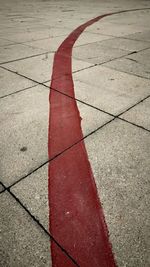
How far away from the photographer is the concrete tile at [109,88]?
2.67m

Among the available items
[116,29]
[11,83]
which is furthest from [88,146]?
[116,29]

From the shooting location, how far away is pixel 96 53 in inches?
175

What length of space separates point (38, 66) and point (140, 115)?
2.14m

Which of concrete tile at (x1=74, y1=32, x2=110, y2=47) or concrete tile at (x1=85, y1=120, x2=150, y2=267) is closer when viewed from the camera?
concrete tile at (x1=85, y1=120, x2=150, y2=267)

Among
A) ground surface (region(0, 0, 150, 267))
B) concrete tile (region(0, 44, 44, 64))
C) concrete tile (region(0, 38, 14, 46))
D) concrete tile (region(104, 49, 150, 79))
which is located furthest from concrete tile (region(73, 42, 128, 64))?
concrete tile (region(0, 38, 14, 46))

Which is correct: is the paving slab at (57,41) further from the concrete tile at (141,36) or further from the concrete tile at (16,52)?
the concrete tile at (141,36)

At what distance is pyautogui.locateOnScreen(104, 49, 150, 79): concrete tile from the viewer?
3596 millimetres

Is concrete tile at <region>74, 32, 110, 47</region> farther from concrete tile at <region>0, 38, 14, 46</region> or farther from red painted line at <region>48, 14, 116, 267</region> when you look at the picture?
red painted line at <region>48, 14, 116, 267</region>

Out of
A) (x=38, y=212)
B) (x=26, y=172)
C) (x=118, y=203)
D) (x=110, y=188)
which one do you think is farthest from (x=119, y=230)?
(x=26, y=172)

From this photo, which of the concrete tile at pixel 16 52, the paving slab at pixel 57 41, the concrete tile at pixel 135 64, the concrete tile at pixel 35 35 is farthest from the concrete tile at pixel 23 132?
the concrete tile at pixel 35 35

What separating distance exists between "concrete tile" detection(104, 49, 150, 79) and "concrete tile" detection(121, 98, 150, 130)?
39.6 inches

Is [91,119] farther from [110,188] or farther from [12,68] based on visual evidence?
[12,68]

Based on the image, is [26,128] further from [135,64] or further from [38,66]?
[135,64]

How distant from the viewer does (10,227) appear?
54.8 inches
